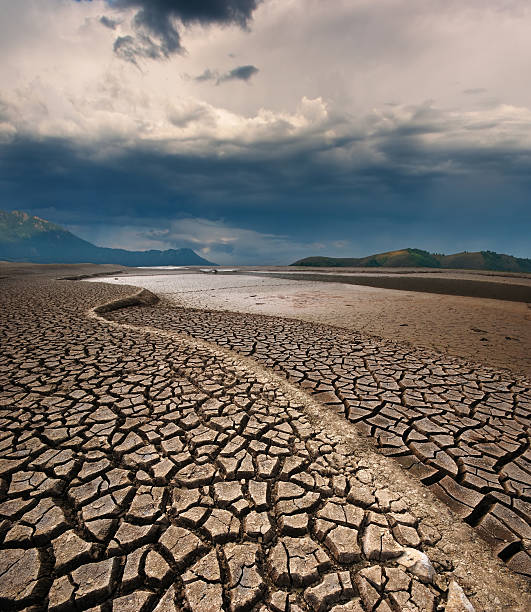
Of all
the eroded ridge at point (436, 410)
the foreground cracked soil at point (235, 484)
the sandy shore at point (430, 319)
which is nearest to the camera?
the foreground cracked soil at point (235, 484)

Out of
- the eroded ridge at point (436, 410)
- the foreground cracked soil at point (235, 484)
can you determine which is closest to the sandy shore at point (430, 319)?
the eroded ridge at point (436, 410)

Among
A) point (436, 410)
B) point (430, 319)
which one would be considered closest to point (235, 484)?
point (436, 410)

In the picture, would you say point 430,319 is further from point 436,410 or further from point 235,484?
point 235,484

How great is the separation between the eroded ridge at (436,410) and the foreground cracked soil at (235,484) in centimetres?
2

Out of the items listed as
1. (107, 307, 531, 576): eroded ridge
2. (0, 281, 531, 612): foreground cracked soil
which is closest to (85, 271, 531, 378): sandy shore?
(107, 307, 531, 576): eroded ridge

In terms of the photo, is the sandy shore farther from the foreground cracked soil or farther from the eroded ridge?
the foreground cracked soil

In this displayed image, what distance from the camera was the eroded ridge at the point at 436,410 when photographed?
221 cm

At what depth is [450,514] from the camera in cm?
211

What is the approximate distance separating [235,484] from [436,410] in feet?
7.98

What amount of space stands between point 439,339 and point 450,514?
471cm

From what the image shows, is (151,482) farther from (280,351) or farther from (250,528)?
(280,351)

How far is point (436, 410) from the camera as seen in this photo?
3.40m

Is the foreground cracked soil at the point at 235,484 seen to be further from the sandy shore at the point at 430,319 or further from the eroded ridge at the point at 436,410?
the sandy shore at the point at 430,319

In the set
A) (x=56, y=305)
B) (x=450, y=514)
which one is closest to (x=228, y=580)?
(x=450, y=514)
